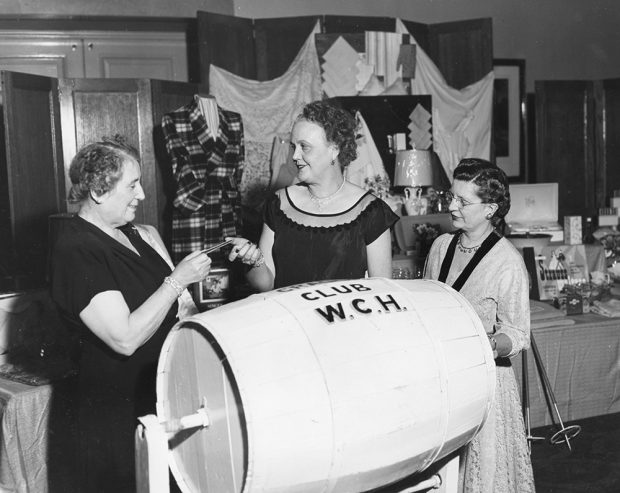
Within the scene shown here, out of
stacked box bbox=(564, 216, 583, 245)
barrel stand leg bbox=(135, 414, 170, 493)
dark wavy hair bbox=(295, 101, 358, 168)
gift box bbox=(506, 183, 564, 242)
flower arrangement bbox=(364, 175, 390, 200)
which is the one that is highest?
dark wavy hair bbox=(295, 101, 358, 168)

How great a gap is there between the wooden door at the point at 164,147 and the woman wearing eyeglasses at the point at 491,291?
11.8 ft

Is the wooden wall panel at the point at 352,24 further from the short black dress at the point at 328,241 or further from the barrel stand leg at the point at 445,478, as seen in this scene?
the barrel stand leg at the point at 445,478

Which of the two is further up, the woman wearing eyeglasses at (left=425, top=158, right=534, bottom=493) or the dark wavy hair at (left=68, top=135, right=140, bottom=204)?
the dark wavy hair at (left=68, top=135, right=140, bottom=204)

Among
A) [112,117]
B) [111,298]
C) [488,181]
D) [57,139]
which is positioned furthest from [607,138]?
[111,298]

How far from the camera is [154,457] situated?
1.54m

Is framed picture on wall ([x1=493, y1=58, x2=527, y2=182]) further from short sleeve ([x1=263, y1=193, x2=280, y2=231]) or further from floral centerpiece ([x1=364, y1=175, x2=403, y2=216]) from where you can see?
short sleeve ([x1=263, y1=193, x2=280, y2=231])

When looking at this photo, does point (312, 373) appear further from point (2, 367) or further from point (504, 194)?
point (2, 367)

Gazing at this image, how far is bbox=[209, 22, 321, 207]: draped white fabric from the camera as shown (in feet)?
20.0

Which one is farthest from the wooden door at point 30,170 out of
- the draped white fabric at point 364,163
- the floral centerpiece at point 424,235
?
the floral centerpiece at point 424,235

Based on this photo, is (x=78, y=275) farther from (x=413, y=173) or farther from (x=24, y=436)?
(x=413, y=173)

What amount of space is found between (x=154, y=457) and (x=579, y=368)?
341 centimetres

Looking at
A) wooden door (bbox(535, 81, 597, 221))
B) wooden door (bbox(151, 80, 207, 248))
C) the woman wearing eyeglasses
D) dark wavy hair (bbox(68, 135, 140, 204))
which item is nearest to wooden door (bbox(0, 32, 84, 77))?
wooden door (bbox(151, 80, 207, 248))

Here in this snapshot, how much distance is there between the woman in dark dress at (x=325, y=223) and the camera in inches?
99.4

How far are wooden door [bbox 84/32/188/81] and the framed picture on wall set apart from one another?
3.45 metres
